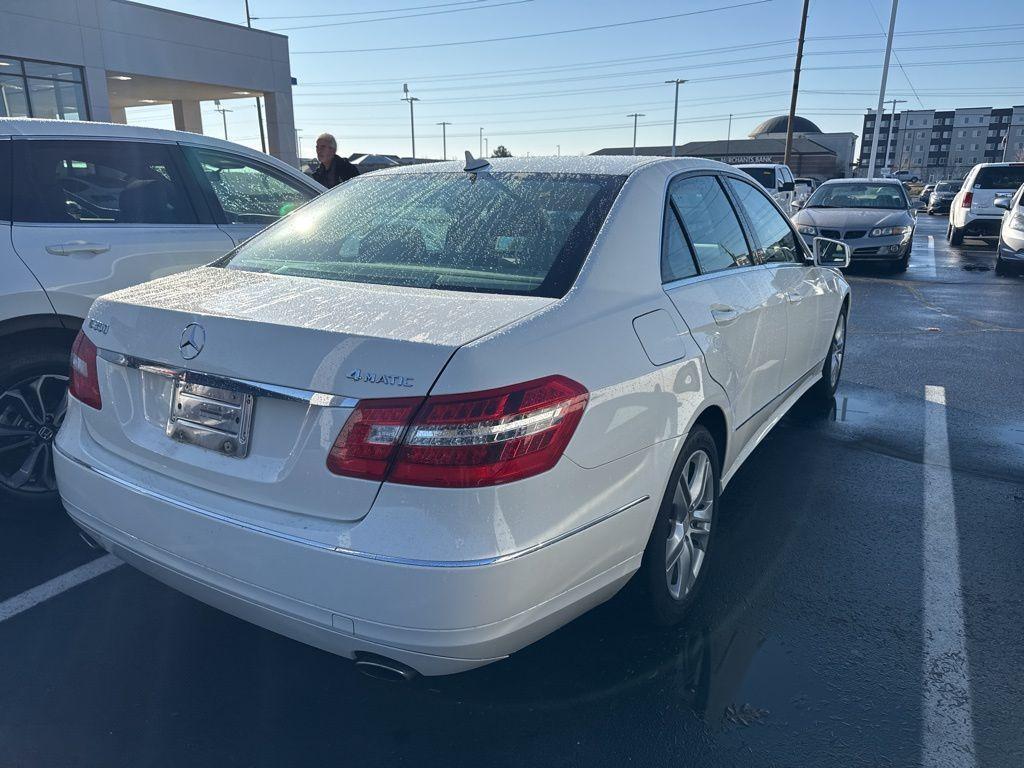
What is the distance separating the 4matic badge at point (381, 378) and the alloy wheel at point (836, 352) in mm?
4299

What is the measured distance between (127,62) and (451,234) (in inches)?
893

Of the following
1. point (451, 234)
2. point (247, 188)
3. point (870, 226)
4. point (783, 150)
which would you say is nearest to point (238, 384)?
point (451, 234)

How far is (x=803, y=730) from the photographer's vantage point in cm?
234

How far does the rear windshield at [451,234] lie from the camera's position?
2477 millimetres

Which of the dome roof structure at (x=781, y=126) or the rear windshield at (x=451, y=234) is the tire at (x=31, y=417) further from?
the dome roof structure at (x=781, y=126)

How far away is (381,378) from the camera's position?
1.90 meters

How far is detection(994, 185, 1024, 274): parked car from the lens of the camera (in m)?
12.1

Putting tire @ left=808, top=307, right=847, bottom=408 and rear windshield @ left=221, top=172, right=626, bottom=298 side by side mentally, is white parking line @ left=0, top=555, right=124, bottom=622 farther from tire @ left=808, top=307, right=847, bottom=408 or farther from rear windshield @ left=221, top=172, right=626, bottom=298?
tire @ left=808, top=307, right=847, bottom=408

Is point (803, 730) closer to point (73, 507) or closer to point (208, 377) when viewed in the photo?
point (208, 377)

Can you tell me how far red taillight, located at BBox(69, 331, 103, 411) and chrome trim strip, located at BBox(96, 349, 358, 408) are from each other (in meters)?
0.16

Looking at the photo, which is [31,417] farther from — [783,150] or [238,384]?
[783,150]

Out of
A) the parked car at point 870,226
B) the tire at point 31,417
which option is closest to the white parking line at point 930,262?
the parked car at point 870,226

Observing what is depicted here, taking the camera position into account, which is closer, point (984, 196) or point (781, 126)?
point (984, 196)

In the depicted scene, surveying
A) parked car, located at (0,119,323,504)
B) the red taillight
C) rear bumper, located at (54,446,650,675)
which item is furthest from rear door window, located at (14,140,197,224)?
rear bumper, located at (54,446,650,675)
